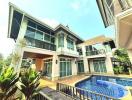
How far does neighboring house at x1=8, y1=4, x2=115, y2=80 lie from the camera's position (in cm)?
1240

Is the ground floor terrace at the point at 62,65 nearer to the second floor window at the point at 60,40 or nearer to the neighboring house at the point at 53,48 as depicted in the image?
the neighboring house at the point at 53,48

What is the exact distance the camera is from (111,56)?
2181 centimetres

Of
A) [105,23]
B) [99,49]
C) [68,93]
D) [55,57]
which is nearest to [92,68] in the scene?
[99,49]

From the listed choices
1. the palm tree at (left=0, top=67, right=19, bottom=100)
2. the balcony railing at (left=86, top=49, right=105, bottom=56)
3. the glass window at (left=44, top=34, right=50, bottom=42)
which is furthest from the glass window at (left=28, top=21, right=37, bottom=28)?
the balcony railing at (left=86, top=49, right=105, bottom=56)

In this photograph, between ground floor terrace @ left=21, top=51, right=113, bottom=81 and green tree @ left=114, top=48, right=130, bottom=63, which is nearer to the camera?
ground floor terrace @ left=21, top=51, right=113, bottom=81

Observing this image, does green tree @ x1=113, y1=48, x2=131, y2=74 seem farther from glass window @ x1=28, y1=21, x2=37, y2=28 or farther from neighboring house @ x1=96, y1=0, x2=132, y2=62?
glass window @ x1=28, y1=21, x2=37, y2=28

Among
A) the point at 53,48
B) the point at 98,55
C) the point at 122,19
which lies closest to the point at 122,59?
the point at 98,55

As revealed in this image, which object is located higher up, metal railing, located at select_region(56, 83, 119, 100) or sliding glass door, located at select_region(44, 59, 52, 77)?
sliding glass door, located at select_region(44, 59, 52, 77)

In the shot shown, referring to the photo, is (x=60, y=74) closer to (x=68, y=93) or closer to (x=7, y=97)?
(x=68, y=93)

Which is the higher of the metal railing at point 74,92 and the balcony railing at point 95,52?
the balcony railing at point 95,52

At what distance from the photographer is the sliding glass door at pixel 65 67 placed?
55.3 feet

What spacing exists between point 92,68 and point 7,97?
22.0 meters

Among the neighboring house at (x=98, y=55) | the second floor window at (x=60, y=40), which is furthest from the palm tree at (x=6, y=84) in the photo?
the neighboring house at (x=98, y=55)

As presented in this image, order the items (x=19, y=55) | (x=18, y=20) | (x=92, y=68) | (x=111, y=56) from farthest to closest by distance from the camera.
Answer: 1. (x=92, y=68)
2. (x=111, y=56)
3. (x=18, y=20)
4. (x=19, y=55)
